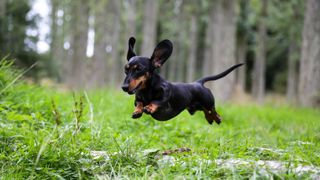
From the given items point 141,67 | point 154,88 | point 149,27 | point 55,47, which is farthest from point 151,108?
point 55,47

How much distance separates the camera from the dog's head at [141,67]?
296 centimetres

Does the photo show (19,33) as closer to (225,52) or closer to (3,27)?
(3,27)

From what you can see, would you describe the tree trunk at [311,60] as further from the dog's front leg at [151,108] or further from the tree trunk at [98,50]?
the dog's front leg at [151,108]

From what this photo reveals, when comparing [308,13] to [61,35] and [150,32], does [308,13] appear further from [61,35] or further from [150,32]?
[61,35]

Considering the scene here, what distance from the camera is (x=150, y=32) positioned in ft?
47.8

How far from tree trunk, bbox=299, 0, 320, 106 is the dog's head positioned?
10.2m

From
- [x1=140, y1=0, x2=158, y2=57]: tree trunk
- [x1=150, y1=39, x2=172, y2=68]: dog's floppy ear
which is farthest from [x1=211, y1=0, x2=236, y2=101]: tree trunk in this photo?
[x1=150, y1=39, x2=172, y2=68]: dog's floppy ear

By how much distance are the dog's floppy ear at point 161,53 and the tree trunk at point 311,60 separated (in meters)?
10.2

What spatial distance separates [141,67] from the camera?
3.04 metres

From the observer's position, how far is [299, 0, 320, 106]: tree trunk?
12.2 meters

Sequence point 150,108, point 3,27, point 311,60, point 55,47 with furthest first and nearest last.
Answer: point 55,47 < point 3,27 < point 311,60 < point 150,108

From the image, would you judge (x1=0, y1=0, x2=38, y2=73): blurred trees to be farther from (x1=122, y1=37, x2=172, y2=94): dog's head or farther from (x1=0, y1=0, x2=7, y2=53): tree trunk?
(x1=122, y1=37, x2=172, y2=94): dog's head

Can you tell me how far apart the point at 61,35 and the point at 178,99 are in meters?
38.3

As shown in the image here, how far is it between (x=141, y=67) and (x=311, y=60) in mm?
10480
